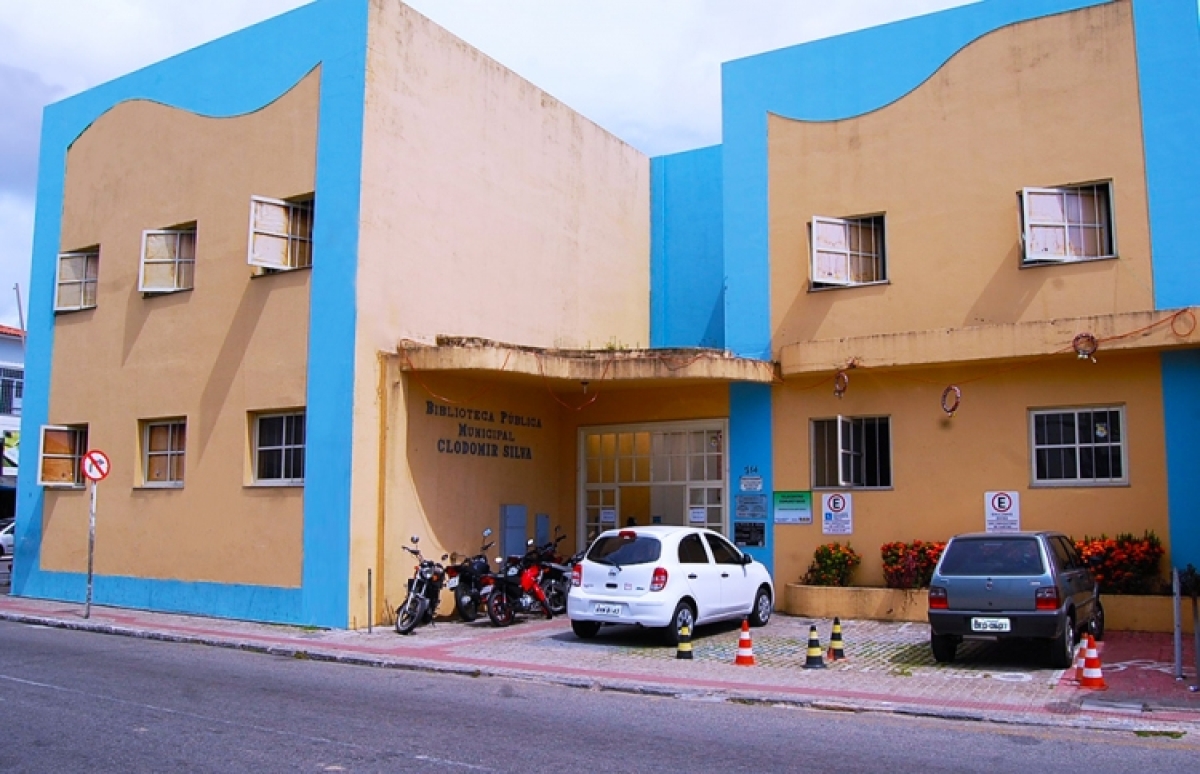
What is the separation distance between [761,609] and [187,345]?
34.5 ft

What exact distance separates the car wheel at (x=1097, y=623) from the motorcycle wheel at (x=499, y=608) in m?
8.01

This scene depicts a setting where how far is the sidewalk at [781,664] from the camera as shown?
9992mm

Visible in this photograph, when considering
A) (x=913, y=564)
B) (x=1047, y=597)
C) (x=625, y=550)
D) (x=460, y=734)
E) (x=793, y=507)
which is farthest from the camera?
(x=793, y=507)

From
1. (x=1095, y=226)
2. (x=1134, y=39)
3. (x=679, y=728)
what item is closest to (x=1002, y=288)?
(x=1095, y=226)

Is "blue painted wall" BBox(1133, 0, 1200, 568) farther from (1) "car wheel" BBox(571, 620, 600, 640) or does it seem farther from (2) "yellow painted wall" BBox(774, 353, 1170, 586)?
(1) "car wheel" BBox(571, 620, 600, 640)

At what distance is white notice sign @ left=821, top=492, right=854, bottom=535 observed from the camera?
670 inches

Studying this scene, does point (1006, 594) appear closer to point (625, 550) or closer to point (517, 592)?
point (625, 550)

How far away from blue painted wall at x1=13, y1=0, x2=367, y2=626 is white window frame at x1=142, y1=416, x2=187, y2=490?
1.21 meters

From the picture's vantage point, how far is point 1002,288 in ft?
53.2

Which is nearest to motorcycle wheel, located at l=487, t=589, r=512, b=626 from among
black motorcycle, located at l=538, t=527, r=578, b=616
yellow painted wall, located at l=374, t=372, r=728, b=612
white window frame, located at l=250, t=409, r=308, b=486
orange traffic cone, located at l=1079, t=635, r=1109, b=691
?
black motorcycle, located at l=538, t=527, r=578, b=616

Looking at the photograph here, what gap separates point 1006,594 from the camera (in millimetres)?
11734

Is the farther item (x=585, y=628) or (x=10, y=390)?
(x=10, y=390)

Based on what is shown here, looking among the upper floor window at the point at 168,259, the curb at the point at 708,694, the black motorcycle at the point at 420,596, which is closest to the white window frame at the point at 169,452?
the upper floor window at the point at 168,259

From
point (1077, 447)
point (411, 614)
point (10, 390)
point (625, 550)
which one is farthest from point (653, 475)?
point (10, 390)
